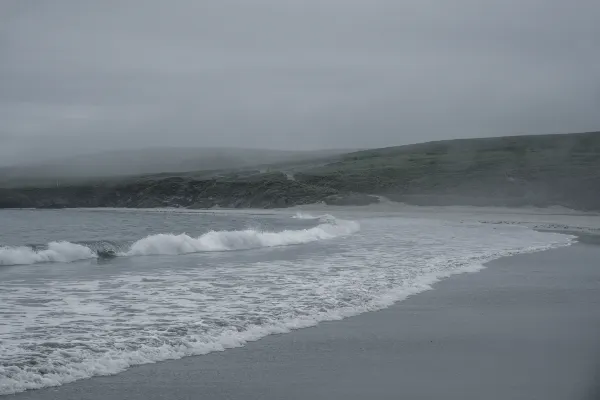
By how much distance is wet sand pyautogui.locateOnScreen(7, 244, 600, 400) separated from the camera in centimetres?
569

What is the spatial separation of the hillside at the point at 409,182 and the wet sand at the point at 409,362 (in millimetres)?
56211

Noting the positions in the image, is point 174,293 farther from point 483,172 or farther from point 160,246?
point 483,172

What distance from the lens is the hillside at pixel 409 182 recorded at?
71.7m

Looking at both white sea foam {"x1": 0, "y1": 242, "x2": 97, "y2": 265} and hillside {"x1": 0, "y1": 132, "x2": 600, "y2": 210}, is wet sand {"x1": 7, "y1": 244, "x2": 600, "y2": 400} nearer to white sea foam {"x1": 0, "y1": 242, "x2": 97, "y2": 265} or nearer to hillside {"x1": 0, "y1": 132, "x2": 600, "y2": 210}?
white sea foam {"x1": 0, "y1": 242, "x2": 97, "y2": 265}

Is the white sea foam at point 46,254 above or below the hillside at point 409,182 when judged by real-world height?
below

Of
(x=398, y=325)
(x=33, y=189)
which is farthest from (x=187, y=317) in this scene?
(x=33, y=189)

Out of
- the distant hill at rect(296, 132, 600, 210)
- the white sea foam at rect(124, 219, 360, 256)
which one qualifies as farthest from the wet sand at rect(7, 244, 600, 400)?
the distant hill at rect(296, 132, 600, 210)

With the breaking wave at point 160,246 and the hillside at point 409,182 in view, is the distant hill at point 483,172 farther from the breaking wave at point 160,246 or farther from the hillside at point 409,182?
the breaking wave at point 160,246

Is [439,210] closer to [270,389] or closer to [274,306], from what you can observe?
[274,306]

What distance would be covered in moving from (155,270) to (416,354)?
29.4 ft

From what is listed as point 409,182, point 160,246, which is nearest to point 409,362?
point 160,246

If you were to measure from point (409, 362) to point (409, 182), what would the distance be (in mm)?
78217

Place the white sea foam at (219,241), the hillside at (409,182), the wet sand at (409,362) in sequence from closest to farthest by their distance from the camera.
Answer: the wet sand at (409,362) < the white sea foam at (219,241) < the hillside at (409,182)

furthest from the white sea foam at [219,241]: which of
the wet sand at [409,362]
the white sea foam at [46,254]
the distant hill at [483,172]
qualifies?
the distant hill at [483,172]
